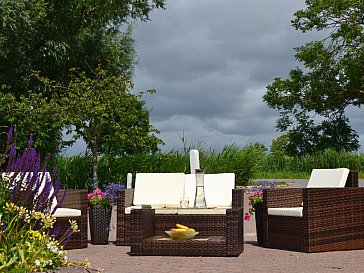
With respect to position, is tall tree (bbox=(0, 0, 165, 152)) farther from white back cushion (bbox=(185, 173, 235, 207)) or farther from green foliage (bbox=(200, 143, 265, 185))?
white back cushion (bbox=(185, 173, 235, 207))

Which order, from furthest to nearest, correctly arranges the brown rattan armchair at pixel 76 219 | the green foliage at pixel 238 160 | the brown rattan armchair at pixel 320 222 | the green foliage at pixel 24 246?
the green foliage at pixel 238 160 → the brown rattan armchair at pixel 76 219 → the brown rattan armchair at pixel 320 222 → the green foliage at pixel 24 246

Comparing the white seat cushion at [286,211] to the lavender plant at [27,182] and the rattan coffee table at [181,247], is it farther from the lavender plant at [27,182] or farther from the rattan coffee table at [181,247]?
the lavender plant at [27,182]

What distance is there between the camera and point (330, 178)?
26.6ft

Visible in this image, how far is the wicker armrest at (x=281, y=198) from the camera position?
761cm

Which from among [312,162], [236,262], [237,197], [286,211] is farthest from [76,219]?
[312,162]

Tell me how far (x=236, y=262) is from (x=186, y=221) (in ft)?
4.54

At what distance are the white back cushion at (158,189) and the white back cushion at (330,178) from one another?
1805 millimetres

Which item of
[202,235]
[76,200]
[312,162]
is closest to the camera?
[202,235]

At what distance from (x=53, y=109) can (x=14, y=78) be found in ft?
13.0

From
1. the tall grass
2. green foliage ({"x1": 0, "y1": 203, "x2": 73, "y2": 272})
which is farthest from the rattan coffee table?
the tall grass

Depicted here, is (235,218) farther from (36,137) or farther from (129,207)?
(36,137)

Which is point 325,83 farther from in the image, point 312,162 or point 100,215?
point 100,215

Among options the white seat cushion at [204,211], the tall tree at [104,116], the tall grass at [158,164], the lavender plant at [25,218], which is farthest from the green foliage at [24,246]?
the tall grass at [158,164]

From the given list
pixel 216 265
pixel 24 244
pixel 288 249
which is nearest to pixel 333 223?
pixel 288 249
